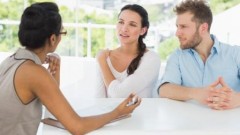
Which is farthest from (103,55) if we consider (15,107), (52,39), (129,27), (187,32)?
(15,107)

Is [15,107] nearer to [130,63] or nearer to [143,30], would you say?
[130,63]

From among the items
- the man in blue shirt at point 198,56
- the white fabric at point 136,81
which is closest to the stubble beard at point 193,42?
the man in blue shirt at point 198,56

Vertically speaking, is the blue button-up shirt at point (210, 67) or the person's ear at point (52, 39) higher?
the person's ear at point (52, 39)

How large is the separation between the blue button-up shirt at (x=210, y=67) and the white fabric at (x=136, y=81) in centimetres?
14

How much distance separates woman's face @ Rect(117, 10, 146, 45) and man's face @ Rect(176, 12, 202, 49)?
0.93 feet

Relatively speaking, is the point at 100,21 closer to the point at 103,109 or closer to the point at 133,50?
the point at 133,50

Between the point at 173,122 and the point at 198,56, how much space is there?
826 millimetres

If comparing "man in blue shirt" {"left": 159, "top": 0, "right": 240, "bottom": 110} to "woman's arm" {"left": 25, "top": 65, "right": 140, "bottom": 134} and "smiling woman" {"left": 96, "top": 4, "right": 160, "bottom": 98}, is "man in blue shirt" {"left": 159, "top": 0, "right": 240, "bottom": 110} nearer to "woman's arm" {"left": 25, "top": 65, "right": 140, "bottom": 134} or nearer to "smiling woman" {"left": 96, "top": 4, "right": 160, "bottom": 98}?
"smiling woman" {"left": 96, "top": 4, "right": 160, "bottom": 98}

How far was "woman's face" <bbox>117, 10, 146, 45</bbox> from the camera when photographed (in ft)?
7.38

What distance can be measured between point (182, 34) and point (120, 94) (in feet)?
1.66

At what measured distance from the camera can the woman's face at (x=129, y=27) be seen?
7.38 ft

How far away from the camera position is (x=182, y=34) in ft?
6.80

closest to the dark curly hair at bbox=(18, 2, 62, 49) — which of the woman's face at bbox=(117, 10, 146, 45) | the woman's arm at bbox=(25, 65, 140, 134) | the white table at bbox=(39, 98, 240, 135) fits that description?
the woman's arm at bbox=(25, 65, 140, 134)

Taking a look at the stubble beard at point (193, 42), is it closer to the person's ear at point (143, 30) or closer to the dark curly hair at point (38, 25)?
the person's ear at point (143, 30)
